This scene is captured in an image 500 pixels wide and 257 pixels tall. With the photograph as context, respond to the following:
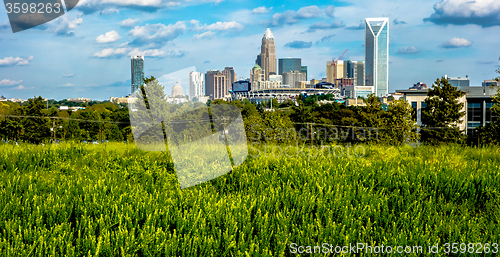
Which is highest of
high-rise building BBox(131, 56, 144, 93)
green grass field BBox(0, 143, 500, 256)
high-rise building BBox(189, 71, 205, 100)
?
high-rise building BBox(131, 56, 144, 93)

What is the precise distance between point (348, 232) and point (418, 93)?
2681 inches

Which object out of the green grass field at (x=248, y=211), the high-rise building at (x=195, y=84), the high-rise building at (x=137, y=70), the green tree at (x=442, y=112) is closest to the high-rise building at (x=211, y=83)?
the high-rise building at (x=195, y=84)

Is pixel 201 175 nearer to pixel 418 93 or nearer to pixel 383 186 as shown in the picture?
pixel 383 186

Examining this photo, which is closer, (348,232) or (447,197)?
(348,232)

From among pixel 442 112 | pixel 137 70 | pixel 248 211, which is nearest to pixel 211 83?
pixel 137 70

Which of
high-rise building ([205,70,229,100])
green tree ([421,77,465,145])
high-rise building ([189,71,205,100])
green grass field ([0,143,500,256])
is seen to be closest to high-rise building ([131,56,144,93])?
high-rise building ([189,71,205,100])

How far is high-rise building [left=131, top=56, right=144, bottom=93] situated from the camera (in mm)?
4688


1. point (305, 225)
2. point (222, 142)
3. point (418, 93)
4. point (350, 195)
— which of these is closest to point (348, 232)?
point (305, 225)

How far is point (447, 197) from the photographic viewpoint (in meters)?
3.84

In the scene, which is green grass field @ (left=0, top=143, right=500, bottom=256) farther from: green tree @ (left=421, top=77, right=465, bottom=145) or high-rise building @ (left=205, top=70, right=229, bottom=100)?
green tree @ (left=421, top=77, right=465, bottom=145)

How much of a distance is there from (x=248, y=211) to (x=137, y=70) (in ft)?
10.6

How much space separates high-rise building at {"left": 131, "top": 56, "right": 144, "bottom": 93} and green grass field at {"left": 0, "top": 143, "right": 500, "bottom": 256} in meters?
1.18

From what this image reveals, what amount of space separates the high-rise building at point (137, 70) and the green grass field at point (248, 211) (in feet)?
3.86

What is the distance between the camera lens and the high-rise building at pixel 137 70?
469 centimetres
